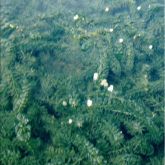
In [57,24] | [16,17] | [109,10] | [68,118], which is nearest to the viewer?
[68,118]

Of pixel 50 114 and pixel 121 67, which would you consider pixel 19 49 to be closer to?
pixel 50 114

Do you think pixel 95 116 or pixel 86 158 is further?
pixel 95 116

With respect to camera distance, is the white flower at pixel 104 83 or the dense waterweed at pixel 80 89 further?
the white flower at pixel 104 83

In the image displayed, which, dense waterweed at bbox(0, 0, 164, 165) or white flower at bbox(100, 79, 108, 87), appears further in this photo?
white flower at bbox(100, 79, 108, 87)

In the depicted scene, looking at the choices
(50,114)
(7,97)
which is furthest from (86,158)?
(7,97)

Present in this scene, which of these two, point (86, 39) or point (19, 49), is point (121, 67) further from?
point (19, 49)

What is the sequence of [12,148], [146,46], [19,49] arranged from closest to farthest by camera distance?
[12,148] < [19,49] < [146,46]

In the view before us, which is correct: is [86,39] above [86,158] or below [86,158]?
above
